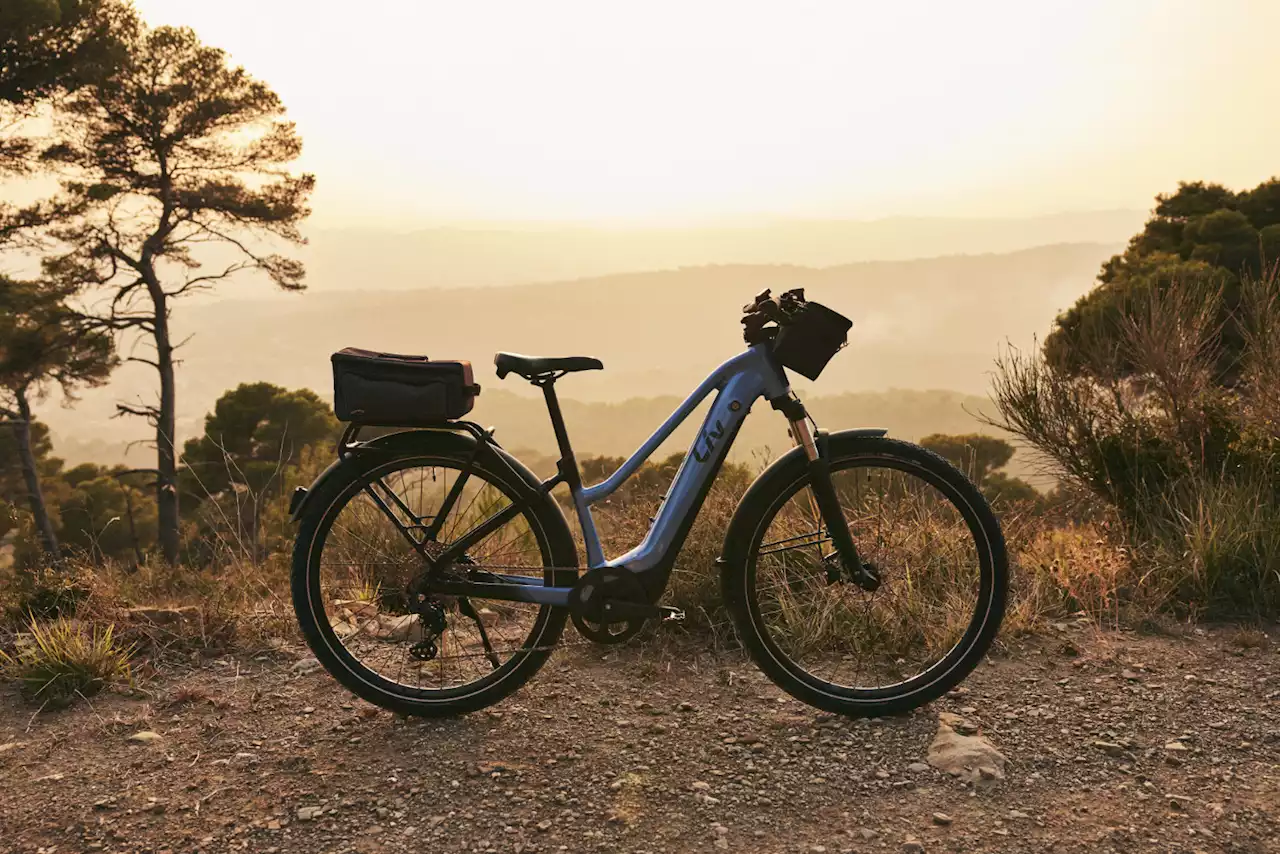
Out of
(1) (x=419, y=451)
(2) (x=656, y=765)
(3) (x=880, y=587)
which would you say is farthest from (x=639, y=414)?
(2) (x=656, y=765)

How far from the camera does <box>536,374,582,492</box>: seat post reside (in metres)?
3.16

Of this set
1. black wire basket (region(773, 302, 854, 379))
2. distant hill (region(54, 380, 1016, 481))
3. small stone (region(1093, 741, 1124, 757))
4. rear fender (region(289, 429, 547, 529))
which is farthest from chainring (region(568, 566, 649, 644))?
distant hill (region(54, 380, 1016, 481))

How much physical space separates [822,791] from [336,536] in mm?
2253

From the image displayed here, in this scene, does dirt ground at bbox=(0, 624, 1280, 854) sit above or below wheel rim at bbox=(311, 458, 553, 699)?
below

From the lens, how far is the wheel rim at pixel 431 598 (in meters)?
3.36

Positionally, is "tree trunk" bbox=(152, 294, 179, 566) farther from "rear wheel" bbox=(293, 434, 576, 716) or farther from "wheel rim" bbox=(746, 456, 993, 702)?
"wheel rim" bbox=(746, 456, 993, 702)

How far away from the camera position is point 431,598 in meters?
3.38

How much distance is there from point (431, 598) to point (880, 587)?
5.94 feet

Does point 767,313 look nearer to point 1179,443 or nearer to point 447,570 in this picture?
point 447,570

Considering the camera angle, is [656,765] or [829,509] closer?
[656,765]

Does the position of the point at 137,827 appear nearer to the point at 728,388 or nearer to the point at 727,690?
the point at 727,690

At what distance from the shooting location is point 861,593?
Result: 3.83 metres

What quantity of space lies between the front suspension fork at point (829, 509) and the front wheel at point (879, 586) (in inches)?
1.3

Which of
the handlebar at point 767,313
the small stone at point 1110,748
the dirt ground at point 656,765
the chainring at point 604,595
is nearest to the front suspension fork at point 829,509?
the handlebar at point 767,313
